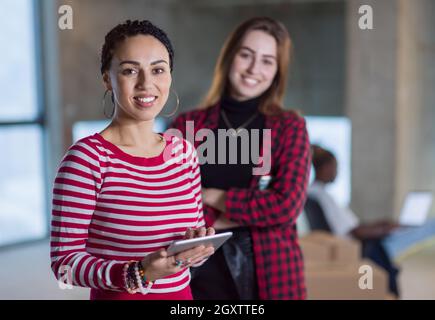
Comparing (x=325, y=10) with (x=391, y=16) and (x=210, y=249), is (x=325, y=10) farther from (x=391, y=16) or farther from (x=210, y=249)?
(x=210, y=249)

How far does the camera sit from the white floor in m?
3.71

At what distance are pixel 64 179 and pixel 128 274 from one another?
0.58ft

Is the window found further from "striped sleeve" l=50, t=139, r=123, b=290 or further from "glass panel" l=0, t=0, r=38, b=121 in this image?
"striped sleeve" l=50, t=139, r=123, b=290

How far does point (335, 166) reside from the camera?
3.38 meters

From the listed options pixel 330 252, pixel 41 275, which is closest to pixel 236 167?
pixel 330 252

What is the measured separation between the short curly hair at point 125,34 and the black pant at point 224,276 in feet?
2.16

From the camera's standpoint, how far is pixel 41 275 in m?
4.19

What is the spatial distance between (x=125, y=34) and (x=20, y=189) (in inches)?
169

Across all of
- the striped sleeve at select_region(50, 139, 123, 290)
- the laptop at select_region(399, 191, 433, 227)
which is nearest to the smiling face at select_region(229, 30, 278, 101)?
the striped sleeve at select_region(50, 139, 123, 290)

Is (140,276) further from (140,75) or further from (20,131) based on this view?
(20,131)

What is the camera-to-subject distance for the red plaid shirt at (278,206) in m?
1.54

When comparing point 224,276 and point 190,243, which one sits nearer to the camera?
point 190,243

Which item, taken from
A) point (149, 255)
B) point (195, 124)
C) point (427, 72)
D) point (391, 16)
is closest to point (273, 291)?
point (195, 124)

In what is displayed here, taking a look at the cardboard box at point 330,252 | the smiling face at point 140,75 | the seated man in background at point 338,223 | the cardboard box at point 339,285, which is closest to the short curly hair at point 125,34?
the smiling face at point 140,75
